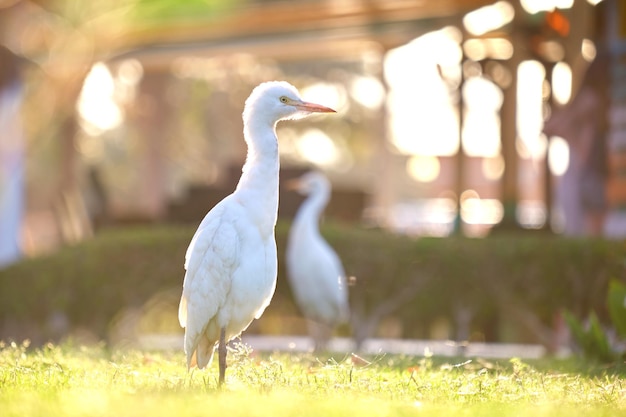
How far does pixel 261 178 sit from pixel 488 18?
433 inches

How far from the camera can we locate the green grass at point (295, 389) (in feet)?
17.2

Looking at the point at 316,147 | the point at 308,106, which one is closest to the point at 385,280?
the point at 308,106

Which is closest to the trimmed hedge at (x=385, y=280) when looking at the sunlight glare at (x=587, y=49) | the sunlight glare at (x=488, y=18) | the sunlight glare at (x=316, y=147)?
the sunlight glare at (x=587, y=49)

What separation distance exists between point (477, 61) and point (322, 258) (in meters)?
6.87

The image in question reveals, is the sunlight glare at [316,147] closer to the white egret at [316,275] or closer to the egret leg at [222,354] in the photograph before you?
the white egret at [316,275]

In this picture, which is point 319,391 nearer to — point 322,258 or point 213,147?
point 322,258

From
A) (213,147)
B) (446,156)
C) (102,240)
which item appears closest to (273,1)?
(102,240)

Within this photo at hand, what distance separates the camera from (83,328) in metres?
14.2

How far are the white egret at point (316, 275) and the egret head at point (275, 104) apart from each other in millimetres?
5092

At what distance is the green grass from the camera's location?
5234mm

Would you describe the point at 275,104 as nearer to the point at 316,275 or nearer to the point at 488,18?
the point at 316,275

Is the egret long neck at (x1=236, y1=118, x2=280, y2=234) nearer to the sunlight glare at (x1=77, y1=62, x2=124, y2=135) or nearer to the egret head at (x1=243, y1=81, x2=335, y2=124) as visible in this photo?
the egret head at (x1=243, y1=81, x2=335, y2=124)

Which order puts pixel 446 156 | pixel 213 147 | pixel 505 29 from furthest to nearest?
pixel 213 147 < pixel 446 156 < pixel 505 29

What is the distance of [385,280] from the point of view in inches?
527
